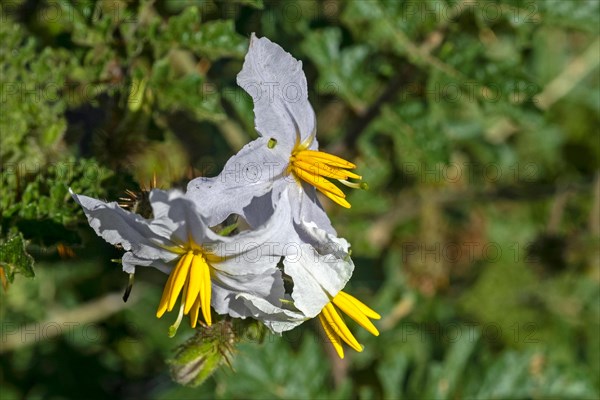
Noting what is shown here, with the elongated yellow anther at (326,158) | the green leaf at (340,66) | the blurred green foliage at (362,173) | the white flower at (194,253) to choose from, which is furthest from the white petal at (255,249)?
the green leaf at (340,66)

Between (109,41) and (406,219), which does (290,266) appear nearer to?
(109,41)

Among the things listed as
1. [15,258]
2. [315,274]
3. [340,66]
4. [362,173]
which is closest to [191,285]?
[315,274]

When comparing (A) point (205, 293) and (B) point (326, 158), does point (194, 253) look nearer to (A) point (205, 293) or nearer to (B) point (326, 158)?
(A) point (205, 293)

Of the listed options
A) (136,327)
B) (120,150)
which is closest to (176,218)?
(120,150)

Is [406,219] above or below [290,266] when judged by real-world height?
below

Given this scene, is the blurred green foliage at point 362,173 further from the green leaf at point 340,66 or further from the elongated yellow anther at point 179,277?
the elongated yellow anther at point 179,277

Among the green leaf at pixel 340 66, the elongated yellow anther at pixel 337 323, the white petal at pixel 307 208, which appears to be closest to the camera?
the elongated yellow anther at pixel 337 323
